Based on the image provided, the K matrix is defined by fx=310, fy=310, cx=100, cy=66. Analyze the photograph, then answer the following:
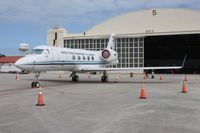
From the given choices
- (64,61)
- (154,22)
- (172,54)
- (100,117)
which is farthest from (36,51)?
(172,54)

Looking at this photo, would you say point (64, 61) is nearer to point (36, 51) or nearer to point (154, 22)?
point (36, 51)

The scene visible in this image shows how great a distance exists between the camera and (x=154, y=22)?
51.9m

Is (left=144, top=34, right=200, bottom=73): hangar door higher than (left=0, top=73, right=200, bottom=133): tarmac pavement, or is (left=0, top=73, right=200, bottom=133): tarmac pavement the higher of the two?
(left=144, top=34, right=200, bottom=73): hangar door

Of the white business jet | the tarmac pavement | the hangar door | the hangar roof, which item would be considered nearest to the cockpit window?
the white business jet

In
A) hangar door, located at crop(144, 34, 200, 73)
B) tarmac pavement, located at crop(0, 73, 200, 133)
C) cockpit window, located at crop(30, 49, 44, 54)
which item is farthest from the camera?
hangar door, located at crop(144, 34, 200, 73)

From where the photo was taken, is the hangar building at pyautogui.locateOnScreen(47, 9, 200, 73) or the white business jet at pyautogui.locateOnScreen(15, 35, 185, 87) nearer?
the white business jet at pyautogui.locateOnScreen(15, 35, 185, 87)

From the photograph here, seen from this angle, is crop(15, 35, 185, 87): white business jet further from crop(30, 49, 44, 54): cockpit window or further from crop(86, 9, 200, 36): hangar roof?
crop(86, 9, 200, 36): hangar roof

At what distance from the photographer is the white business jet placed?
20.7 metres

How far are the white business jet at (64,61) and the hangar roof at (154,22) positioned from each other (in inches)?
860

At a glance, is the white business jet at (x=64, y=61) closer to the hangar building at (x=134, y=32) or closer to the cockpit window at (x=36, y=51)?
the cockpit window at (x=36, y=51)

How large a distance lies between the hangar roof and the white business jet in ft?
71.7

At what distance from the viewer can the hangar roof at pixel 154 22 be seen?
50.1 meters

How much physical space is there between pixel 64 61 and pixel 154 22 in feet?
100

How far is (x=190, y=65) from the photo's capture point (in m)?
75.1
